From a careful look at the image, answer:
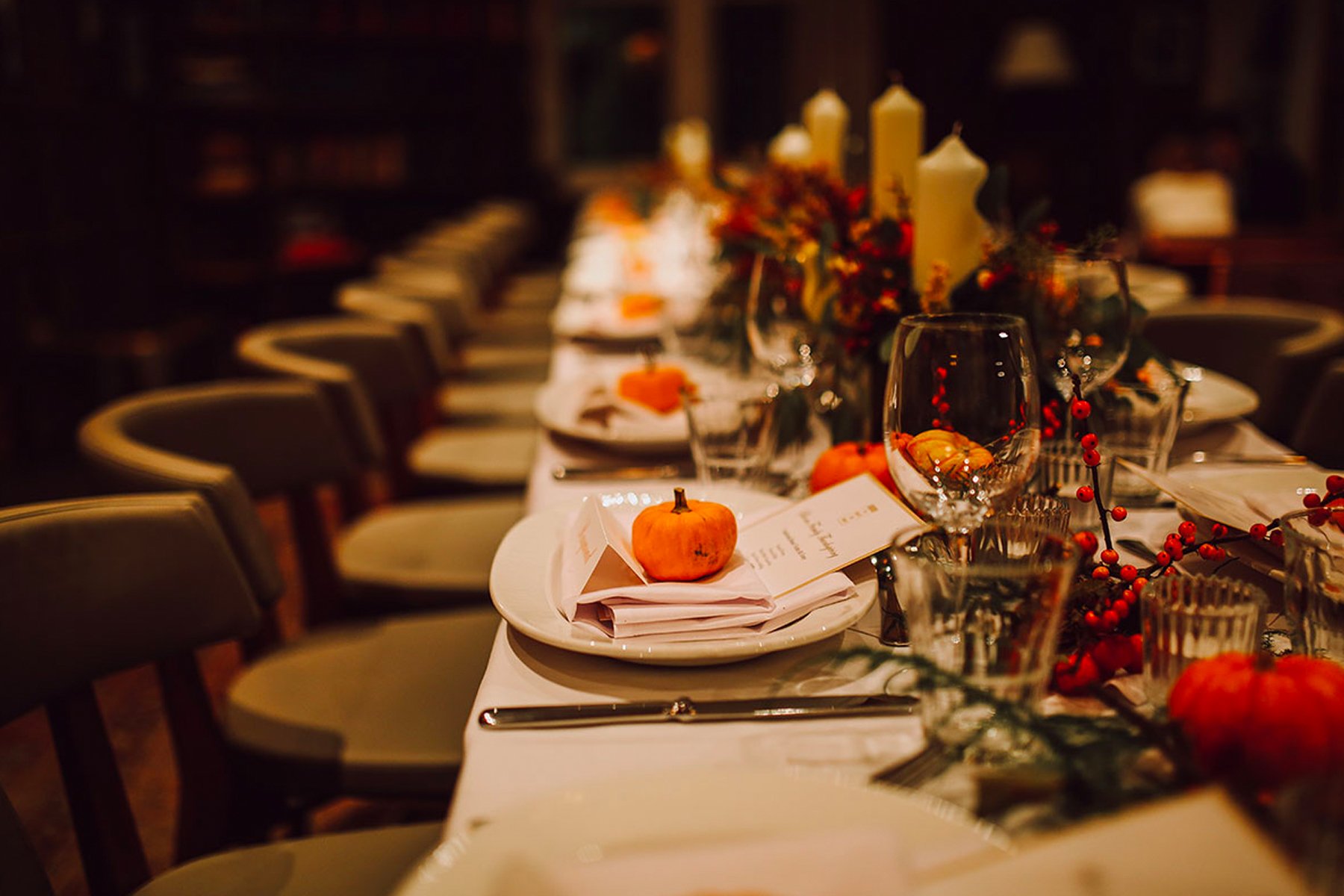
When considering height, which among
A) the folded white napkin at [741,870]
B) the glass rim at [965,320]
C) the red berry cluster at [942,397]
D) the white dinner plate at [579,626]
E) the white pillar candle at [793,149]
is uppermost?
the white pillar candle at [793,149]

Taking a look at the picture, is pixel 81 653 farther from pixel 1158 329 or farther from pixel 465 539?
pixel 1158 329

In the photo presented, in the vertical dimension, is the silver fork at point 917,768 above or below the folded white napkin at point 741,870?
below

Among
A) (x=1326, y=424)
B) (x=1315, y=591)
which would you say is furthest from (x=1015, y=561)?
(x=1326, y=424)

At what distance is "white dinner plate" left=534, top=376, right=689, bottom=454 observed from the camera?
1.49 metres

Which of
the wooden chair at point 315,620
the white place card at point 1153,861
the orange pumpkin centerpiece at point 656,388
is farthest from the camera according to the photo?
the orange pumpkin centerpiece at point 656,388

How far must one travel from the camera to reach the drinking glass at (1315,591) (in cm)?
77

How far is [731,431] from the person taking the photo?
1.25 metres

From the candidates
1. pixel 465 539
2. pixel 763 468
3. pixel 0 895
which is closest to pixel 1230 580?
pixel 763 468

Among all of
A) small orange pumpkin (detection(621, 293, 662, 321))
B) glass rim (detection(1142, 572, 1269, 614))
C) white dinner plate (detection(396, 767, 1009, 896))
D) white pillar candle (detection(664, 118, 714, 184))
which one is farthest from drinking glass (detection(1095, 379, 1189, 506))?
white pillar candle (detection(664, 118, 714, 184))

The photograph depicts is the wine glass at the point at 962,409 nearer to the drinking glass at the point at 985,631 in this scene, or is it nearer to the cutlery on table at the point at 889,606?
the cutlery on table at the point at 889,606

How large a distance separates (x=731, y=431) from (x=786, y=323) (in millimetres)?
299

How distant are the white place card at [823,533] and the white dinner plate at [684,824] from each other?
301 millimetres

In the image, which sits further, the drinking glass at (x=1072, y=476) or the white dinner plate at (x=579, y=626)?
the drinking glass at (x=1072, y=476)

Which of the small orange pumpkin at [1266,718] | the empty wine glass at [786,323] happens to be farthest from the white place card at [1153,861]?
the empty wine glass at [786,323]
